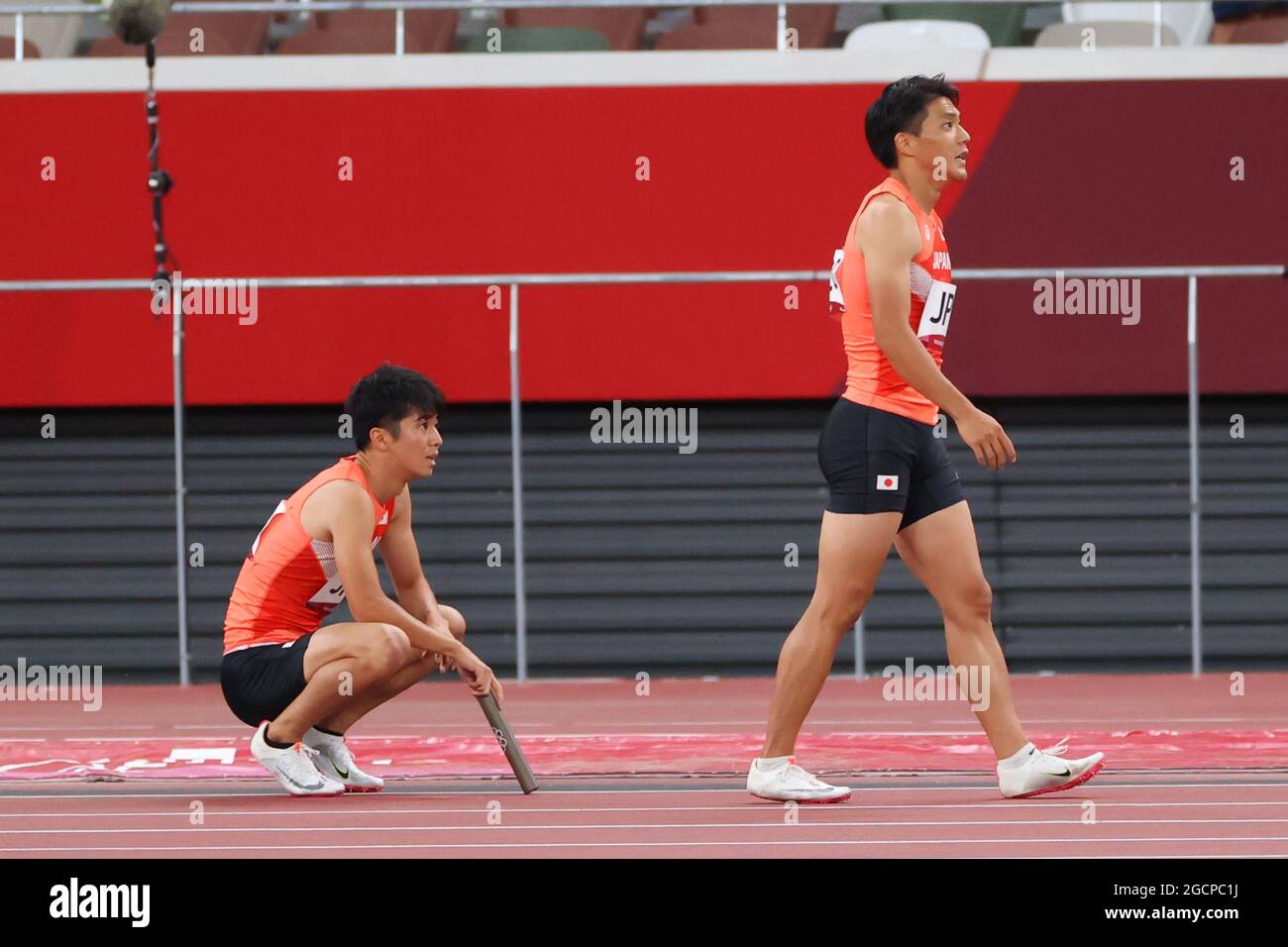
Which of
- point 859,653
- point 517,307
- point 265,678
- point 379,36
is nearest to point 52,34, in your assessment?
point 379,36

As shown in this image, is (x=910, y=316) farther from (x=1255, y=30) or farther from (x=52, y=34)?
(x=52, y=34)

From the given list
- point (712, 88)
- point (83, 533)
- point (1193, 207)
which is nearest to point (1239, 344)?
point (1193, 207)

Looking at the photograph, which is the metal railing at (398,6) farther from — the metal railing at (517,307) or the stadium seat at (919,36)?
the metal railing at (517,307)

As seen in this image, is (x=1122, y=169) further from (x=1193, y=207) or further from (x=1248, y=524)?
(x=1248, y=524)

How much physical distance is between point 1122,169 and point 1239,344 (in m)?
1.03

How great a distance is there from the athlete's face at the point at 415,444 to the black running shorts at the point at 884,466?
1051 millimetres

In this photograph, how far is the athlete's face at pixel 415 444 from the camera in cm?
492

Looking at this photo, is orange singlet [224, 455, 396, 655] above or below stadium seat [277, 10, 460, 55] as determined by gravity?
below

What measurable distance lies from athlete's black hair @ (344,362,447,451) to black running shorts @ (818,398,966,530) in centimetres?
107

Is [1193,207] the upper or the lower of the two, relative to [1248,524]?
upper

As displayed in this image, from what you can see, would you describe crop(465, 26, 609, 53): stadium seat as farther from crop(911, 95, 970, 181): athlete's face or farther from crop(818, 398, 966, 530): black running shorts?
crop(818, 398, 966, 530): black running shorts

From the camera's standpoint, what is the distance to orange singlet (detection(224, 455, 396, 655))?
197 inches

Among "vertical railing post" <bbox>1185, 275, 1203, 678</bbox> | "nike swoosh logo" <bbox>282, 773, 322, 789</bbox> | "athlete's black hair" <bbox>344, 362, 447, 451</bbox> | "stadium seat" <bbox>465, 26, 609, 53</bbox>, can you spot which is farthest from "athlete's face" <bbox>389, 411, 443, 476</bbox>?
"stadium seat" <bbox>465, 26, 609, 53</bbox>

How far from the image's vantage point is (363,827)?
448 cm
